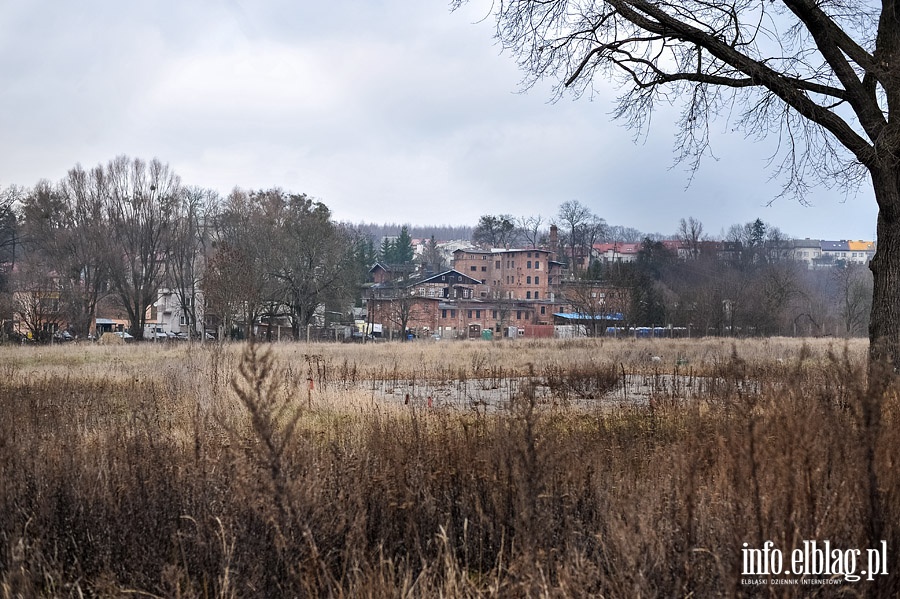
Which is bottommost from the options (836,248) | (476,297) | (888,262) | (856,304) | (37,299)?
(888,262)

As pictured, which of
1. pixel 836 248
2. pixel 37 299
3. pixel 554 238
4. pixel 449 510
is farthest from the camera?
pixel 836 248

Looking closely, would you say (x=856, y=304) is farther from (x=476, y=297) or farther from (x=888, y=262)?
(x=888, y=262)

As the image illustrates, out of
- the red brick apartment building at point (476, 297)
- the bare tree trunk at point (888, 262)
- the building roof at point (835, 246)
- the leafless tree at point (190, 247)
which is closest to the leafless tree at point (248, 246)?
the leafless tree at point (190, 247)

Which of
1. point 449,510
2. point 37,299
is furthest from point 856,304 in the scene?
point 449,510

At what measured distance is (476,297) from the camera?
80125 mm

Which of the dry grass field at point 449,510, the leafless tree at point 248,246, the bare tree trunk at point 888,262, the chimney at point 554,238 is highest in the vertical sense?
the chimney at point 554,238

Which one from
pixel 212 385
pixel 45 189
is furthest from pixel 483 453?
pixel 45 189

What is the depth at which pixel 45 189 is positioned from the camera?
4831cm

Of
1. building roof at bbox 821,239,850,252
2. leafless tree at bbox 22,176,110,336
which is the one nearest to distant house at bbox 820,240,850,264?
building roof at bbox 821,239,850,252

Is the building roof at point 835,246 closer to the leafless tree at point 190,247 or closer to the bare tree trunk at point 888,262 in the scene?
the leafless tree at point 190,247

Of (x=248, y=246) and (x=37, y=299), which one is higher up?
(x=248, y=246)

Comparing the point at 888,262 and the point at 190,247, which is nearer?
the point at 888,262

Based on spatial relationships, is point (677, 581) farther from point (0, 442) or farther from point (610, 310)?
point (610, 310)

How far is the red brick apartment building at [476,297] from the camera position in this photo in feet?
216
